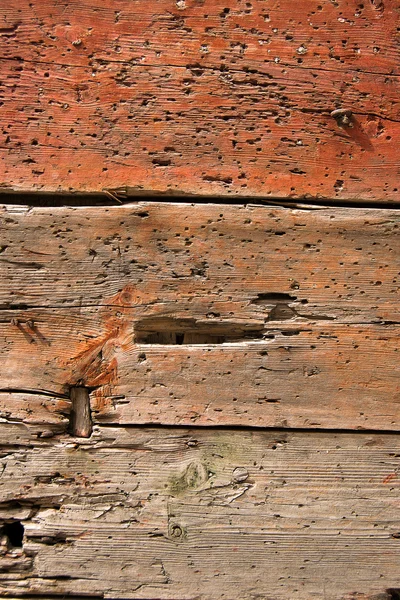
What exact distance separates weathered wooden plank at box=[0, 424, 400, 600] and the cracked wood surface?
0.25 feet

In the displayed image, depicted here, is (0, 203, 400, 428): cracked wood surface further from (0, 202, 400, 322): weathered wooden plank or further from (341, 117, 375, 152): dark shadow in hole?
(341, 117, 375, 152): dark shadow in hole

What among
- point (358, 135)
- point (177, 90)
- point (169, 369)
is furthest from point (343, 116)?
point (169, 369)

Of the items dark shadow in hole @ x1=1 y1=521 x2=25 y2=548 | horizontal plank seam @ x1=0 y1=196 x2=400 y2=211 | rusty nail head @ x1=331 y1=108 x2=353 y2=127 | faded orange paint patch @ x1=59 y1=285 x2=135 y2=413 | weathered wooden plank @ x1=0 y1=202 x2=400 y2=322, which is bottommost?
dark shadow in hole @ x1=1 y1=521 x2=25 y2=548

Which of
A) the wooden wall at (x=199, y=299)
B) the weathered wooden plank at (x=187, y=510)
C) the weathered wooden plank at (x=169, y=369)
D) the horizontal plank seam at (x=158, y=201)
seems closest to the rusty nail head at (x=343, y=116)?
the wooden wall at (x=199, y=299)

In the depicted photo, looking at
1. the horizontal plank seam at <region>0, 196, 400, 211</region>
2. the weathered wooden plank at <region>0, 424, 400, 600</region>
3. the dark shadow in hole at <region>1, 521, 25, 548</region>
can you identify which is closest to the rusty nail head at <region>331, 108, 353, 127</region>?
the horizontal plank seam at <region>0, 196, 400, 211</region>

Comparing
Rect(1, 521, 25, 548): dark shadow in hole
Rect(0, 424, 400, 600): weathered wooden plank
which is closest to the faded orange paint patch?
Rect(0, 424, 400, 600): weathered wooden plank

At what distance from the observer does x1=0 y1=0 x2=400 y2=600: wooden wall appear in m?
1.24

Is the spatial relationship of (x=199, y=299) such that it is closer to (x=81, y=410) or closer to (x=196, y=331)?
(x=196, y=331)

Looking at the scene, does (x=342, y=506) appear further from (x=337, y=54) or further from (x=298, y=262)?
(x=337, y=54)

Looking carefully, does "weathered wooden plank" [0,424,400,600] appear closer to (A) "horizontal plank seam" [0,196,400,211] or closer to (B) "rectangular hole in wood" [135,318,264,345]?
(B) "rectangular hole in wood" [135,318,264,345]

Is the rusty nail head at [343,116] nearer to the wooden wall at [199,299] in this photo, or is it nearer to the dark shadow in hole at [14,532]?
the wooden wall at [199,299]

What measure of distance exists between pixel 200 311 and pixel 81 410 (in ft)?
1.26

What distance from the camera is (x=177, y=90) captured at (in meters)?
1.25

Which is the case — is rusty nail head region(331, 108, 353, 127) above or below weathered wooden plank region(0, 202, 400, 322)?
above
